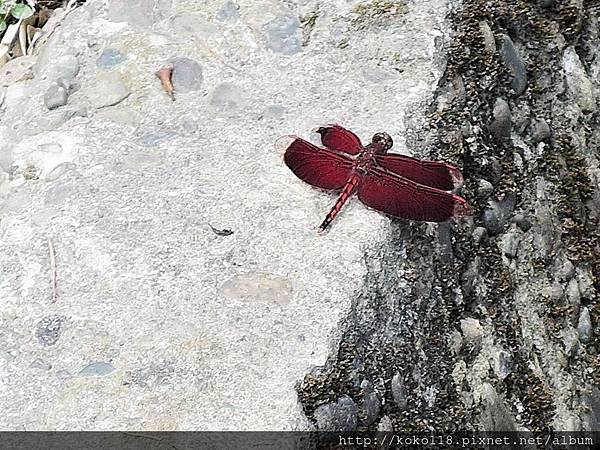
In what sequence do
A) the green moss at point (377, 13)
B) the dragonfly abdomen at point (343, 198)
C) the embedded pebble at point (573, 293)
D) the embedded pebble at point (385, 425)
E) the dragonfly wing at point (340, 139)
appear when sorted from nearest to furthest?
the embedded pebble at point (385, 425) < the dragonfly abdomen at point (343, 198) < the dragonfly wing at point (340, 139) < the green moss at point (377, 13) < the embedded pebble at point (573, 293)

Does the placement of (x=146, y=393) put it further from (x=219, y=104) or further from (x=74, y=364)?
(x=219, y=104)

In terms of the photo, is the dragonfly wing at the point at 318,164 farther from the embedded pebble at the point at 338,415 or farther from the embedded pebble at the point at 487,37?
the embedded pebble at the point at 487,37

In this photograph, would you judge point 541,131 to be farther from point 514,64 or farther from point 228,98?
point 228,98

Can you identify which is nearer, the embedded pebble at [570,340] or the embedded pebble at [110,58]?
the embedded pebble at [110,58]

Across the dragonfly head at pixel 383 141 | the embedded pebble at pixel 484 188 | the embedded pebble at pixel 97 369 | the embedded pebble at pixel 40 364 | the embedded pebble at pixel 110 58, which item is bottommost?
the embedded pebble at pixel 484 188

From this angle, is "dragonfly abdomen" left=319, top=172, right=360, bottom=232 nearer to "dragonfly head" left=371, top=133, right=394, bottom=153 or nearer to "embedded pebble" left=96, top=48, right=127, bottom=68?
"dragonfly head" left=371, top=133, right=394, bottom=153

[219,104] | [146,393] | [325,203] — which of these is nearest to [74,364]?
[146,393]

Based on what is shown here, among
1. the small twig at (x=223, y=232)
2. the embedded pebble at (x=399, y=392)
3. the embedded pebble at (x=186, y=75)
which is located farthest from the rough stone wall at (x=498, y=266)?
the embedded pebble at (x=186, y=75)

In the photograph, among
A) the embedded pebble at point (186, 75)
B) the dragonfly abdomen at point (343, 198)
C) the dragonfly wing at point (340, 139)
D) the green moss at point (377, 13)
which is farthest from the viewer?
the green moss at point (377, 13)
